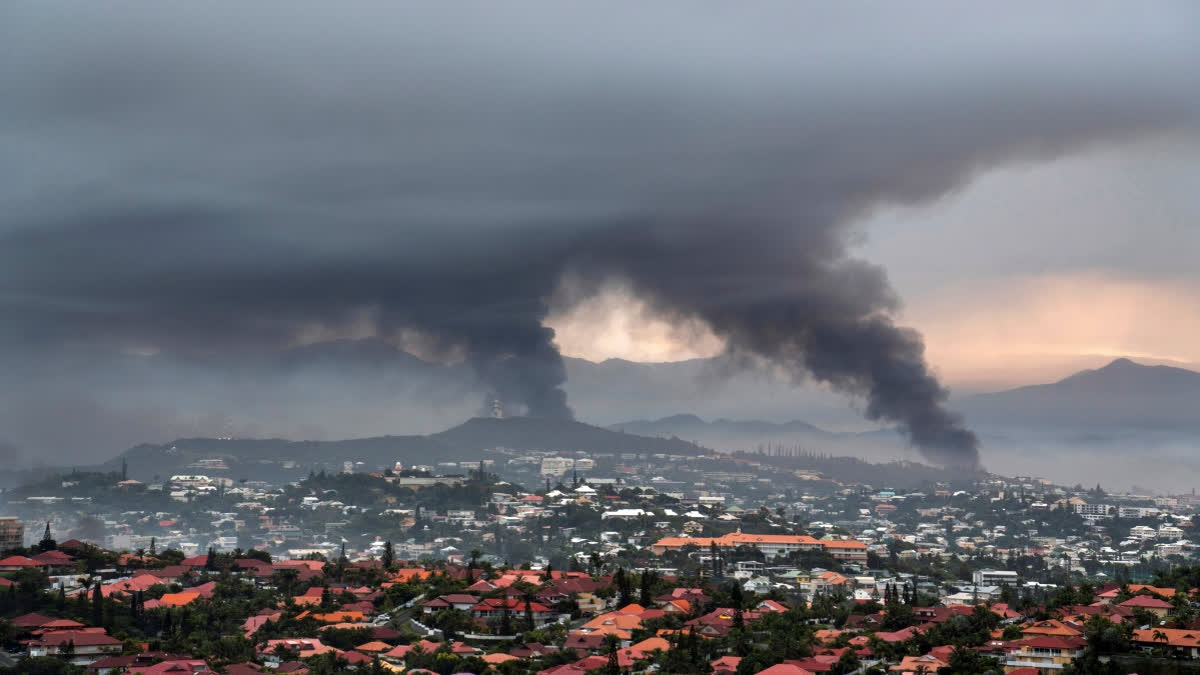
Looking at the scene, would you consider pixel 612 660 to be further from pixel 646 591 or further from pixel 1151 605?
pixel 1151 605

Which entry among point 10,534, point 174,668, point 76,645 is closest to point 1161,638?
point 174,668

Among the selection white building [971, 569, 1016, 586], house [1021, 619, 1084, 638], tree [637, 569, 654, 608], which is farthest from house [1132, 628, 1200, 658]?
white building [971, 569, 1016, 586]

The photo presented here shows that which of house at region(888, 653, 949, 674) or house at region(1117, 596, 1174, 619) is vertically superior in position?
house at region(1117, 596, 1174, 619)

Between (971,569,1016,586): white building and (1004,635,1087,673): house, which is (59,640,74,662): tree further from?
(971,569,1016,586): white building

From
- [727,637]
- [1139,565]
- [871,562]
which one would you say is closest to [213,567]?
[727,637]

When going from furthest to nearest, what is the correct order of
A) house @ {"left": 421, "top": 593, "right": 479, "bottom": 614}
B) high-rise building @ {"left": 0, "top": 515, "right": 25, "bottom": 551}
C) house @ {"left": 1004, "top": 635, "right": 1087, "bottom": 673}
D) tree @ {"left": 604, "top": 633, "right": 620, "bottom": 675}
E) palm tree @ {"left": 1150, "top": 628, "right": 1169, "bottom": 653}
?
high-rise building @ {"left": 0, "top": 515, "right": 25, "bottom": 551}, house @ {"left": 421, "top": 593, "right": 479, "bottom": 614}, tree @ {"left": 604, "top": 633, "right": 620, "bottom": 675}, house @ {"left": 1004, "top": 635, "right": 1087, "bottom": 673}, palm tree @ {"left": 1150, "top": 628, "right": 1169, "bottom": 653}

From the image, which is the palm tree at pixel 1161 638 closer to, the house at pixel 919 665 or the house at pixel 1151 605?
the house at pixel 1151 605

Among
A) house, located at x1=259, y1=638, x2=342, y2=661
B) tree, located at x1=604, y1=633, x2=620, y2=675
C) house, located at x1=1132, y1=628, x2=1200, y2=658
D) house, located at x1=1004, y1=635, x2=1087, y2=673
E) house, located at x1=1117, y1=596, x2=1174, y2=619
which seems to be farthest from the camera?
house, located at x1=259, y1=638, x2=342, y2=661

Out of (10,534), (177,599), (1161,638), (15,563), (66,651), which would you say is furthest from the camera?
(10,534)

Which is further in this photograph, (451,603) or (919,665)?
(451,603)

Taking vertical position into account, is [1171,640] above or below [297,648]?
above

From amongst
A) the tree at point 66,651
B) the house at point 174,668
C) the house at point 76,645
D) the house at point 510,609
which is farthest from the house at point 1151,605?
the tree at point 66,651

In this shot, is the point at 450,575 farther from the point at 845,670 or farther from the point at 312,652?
the point at 845,670

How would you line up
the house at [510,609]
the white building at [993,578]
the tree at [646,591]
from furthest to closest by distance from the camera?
the white building at [993,578]
the tree at [646,591]
the house at [510,609]
